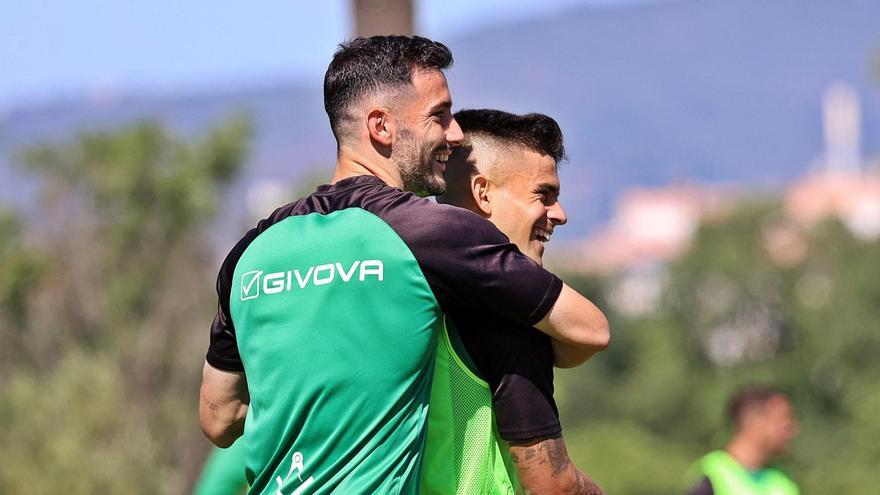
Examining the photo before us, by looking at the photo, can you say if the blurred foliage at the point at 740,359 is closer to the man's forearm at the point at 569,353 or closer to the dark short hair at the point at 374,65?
the man's forearm at the point at 569,353

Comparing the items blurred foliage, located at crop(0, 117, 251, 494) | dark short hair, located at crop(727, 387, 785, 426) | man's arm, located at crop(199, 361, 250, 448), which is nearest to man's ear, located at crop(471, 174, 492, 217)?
man's arm, located at crop(199, 361, 250, 448)

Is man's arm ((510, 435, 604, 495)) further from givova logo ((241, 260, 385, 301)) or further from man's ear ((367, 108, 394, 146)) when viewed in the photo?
man's ear ((367, 108, 394, 146))

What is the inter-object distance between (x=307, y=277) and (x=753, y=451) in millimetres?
5238

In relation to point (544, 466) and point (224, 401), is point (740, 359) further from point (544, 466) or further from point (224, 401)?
point (544, 466)

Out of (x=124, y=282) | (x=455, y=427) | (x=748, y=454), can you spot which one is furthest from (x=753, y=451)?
(x=124, y=282)

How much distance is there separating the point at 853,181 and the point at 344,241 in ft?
538

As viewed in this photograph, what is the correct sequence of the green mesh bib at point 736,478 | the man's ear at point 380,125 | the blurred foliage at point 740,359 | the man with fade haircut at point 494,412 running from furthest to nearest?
1. the blurred foliage at point 740,359
2. the green mesh bib at point 736,478
3. the man's ear at point 380,125
4. the man with fade haircut at point 494,412

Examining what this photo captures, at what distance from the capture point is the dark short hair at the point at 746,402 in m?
8.56

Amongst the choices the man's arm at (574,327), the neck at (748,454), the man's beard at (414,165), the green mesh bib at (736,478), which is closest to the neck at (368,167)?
the man's beard at (414,165)

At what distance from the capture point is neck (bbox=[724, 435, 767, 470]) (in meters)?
8.35

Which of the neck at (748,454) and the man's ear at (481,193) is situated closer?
the man's ear at (481,193)

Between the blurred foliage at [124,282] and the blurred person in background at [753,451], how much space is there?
1719 cm

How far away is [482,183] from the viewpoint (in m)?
3.98

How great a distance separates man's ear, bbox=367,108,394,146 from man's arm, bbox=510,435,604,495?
29.7 inches
